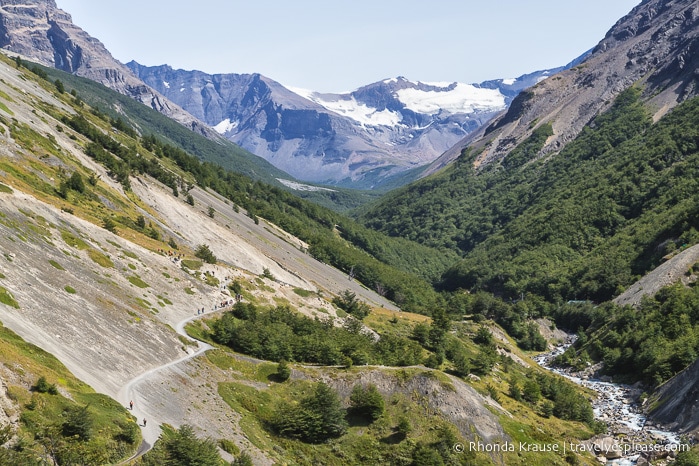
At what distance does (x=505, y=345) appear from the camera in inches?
4875

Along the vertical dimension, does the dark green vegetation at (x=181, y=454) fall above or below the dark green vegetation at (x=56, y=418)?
below

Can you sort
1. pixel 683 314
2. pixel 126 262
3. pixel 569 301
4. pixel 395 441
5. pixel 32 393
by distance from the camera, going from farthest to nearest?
pixel 569 301 < pixel 683 314 < pixel 126 262 < pixel 395 441 < pixel 32 393

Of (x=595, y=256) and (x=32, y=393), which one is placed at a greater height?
(x=32, y=393)

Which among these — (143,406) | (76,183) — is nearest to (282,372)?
(143,406)

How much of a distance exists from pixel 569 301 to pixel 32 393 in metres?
171

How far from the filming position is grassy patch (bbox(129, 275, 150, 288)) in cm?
7199

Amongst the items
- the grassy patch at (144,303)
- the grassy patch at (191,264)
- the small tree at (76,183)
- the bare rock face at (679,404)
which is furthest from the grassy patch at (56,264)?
the bare rock face at (679,404)

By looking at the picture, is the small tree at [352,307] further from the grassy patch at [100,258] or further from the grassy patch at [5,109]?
the grassy patch at [5,109]

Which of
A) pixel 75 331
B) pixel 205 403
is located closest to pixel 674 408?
pixel 205 403

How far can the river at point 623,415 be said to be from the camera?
71.6 meters

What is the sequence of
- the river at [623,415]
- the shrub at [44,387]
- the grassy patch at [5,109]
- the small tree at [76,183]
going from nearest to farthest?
the shrub at [44,387] < the river at [623,415] < the small tree at [76,183] < the grassy patch at [5,109]

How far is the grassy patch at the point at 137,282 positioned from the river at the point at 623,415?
210 ft

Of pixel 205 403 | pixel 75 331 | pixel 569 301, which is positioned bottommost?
pixel 569 301

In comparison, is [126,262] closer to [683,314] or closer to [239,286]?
A: [239,286]
